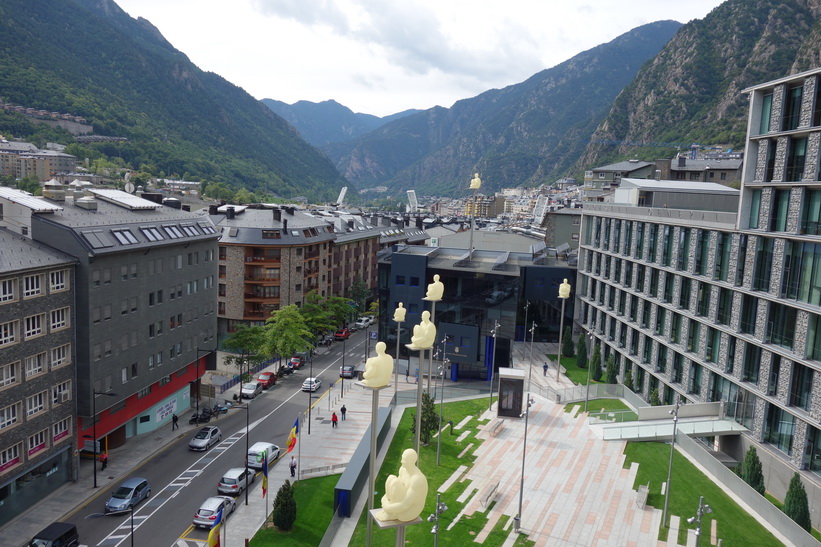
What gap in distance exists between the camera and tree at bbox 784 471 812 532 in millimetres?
Answer: 28922

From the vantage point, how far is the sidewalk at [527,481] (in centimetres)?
3069

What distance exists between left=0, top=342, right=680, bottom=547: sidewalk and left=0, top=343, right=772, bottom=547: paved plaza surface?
54 mm

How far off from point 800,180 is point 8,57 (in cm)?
22513

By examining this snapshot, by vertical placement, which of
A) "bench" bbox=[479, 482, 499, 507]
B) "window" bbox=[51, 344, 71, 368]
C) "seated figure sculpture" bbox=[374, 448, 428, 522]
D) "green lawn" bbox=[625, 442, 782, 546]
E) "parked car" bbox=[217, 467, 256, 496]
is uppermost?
"seated figure sculpture" bbox=[374, 448, 428, 522]

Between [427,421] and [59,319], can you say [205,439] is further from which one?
[427,421]

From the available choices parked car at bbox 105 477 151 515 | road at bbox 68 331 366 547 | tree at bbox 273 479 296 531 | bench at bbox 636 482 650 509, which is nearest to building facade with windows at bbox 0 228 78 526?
road at bbox 68 331 366 547

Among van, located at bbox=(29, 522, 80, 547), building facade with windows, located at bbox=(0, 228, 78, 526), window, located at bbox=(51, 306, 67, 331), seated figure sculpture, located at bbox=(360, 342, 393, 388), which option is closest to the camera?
seated figure sculpture, located at bbox=(360, 342, 393, 388)

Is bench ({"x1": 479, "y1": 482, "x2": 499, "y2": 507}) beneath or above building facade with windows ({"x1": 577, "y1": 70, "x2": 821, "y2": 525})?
beneath

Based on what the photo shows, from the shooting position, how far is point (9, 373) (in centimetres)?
3272

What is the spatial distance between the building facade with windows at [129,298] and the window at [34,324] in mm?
3150

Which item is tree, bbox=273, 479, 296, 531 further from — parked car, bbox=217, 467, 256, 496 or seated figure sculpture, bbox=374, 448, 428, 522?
seated figure sculpture, bbox=374, 448, 428, 522

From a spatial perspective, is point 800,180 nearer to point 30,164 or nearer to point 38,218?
point 38,218

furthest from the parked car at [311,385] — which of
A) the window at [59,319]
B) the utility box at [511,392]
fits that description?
the window at [59,319]

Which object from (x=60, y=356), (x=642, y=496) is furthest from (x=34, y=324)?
(x=642, y=496)
